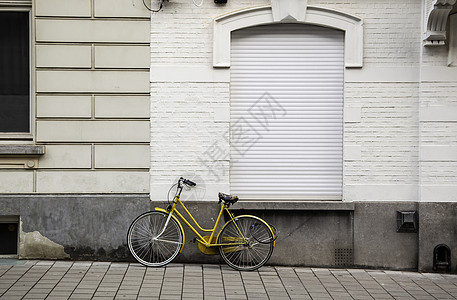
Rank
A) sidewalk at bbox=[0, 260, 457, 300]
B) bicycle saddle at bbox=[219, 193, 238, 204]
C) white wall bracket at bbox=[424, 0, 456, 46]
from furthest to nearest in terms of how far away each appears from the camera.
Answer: bicycle saddle at bbox=[219, 193, 238, 204], white wall bracket at bbox=[424, 0, 456, 46], sidewalk at bbox=[0, 260, 457, 300]

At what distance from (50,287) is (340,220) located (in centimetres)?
422

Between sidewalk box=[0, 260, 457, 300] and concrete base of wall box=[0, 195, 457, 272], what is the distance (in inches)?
→ 7.6

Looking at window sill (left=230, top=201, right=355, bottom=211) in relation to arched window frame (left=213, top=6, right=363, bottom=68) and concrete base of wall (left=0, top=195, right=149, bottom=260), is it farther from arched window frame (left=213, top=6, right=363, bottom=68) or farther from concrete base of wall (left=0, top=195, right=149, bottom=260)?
arched window frame (left=213, top=6, right=363, bottom=68)

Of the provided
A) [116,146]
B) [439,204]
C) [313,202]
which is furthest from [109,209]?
[439,204]

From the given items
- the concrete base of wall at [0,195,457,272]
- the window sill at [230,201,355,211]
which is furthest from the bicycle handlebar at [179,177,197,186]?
the window sill at [230,201,355,211]

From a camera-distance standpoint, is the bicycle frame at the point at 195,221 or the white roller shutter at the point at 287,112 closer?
the bicycle frame at the point at 195,221

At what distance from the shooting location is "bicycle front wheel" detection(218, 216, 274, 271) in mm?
9586

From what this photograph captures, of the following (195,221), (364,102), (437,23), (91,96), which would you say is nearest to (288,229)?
(195,221)

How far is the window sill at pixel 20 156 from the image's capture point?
9758 millimetres

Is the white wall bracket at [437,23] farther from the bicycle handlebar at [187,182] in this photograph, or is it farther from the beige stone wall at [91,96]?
the beige stone wall at [91,96]

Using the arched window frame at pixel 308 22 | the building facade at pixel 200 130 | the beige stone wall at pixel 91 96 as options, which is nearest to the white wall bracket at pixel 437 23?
the building facade at pixel 200 130

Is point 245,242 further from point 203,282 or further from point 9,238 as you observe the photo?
point 9,238

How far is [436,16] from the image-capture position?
9.51m

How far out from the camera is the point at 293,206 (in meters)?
9.90
